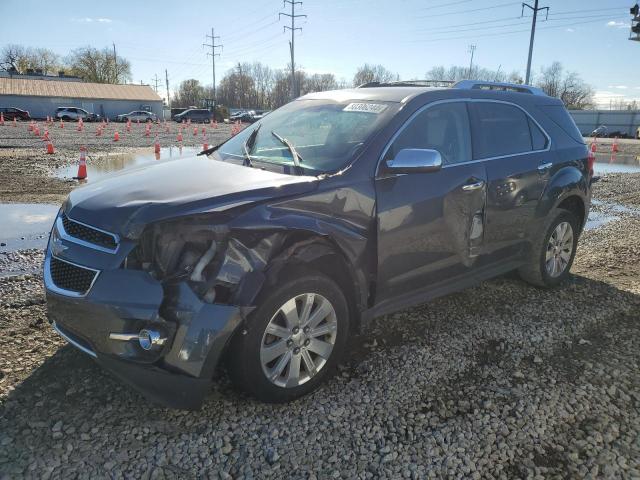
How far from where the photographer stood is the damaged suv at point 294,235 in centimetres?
256

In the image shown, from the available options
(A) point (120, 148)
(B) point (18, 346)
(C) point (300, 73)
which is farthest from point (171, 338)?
(C) point (300, 73)

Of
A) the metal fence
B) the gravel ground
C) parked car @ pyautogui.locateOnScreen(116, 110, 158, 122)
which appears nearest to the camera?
the gravel ground

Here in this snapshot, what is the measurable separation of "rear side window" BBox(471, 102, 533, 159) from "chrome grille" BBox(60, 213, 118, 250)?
114 inches

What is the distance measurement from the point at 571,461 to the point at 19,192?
9.96 metres

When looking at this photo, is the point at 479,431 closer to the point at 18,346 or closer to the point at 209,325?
the point at 209,325

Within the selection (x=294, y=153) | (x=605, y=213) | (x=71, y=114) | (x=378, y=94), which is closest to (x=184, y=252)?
(x=294, y=153)

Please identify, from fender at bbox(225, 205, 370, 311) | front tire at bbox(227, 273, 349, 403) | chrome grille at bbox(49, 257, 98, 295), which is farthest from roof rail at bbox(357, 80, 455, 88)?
chrome grille at bbox(49, 257, 98, 295)

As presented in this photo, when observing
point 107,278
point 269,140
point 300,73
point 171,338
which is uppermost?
point 300,73

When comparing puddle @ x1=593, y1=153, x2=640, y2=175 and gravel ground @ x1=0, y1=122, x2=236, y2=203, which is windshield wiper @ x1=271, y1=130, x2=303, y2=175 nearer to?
gravel ground @ x1=0, y1=122, x2=236, y2=203

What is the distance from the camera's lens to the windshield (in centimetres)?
339

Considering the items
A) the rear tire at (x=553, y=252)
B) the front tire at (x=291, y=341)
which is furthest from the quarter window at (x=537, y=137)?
the front tire at (x=291, y=341)

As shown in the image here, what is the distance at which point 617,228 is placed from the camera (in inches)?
313

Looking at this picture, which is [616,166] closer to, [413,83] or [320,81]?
[413,83]

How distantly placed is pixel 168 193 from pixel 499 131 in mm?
2979
